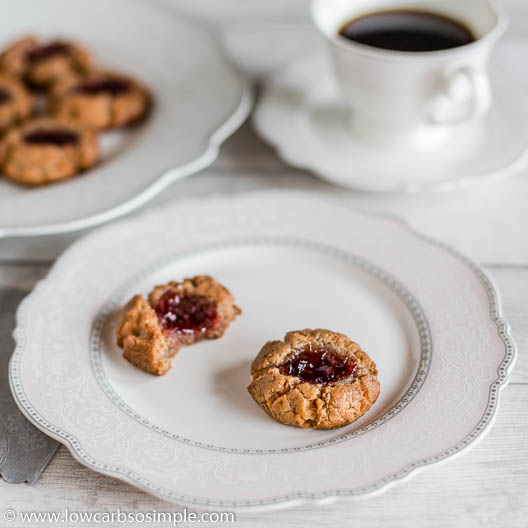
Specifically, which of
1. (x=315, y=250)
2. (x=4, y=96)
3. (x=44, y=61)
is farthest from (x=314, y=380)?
(x=44, y=61)

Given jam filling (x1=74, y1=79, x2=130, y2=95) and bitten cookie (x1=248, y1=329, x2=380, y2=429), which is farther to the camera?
jam filling (x1=74, y1=79, x2=130, y2=95)

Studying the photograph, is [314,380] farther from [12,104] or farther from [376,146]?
[12,104]

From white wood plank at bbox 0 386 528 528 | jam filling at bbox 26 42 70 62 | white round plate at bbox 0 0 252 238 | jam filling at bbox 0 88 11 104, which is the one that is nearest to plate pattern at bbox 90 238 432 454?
white wood plank at bbox 0 386 528 528

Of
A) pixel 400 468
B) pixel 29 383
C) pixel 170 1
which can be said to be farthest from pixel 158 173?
pixel 170 1

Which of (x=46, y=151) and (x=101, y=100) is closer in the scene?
(x=46, y=151)

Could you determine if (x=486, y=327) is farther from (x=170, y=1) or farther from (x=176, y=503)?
(x=170, y=1)

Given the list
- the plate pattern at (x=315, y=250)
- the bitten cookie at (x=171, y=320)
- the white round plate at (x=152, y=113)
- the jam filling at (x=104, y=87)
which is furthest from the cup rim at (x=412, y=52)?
the bitten cookie at (x=171, y=320)

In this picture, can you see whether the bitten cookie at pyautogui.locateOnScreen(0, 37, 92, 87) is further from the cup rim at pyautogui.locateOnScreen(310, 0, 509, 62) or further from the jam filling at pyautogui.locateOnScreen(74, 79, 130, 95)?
the cup rim at pyautogui.locateOnScreen(310, 0, 509, 62)
